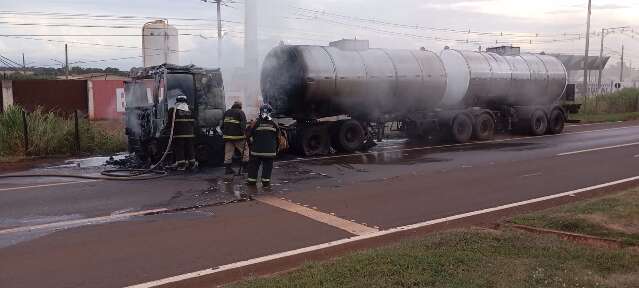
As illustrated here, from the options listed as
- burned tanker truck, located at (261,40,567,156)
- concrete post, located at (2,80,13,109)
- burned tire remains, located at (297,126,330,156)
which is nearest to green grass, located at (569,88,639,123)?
burned tanker truck, located at (261,40,567,156)

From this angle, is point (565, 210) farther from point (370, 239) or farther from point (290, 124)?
point (290, 124)

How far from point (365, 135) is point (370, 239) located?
9.98 metres

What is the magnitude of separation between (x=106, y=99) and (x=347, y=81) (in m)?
15.8

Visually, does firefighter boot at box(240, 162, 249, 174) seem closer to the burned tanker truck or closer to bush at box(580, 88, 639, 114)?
the burned tanker truck

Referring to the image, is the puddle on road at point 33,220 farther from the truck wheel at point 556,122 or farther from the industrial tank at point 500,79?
the truck wheel at point 556,122

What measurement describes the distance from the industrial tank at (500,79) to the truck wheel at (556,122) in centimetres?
49

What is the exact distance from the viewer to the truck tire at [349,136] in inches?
627

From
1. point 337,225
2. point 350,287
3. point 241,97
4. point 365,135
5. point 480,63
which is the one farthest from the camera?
point 480,63

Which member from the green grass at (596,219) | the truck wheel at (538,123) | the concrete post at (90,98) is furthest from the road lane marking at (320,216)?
the concrete post at (90,98)

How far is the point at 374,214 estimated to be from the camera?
8.07 metres

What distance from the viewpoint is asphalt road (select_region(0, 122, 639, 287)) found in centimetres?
591

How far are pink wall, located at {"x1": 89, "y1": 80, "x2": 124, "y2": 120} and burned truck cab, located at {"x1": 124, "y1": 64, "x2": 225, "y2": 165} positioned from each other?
13922 mm

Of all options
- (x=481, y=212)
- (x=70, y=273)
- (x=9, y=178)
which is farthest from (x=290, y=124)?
(x=70, y=273)

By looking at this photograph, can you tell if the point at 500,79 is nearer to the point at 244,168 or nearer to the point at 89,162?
the point at 244,168
